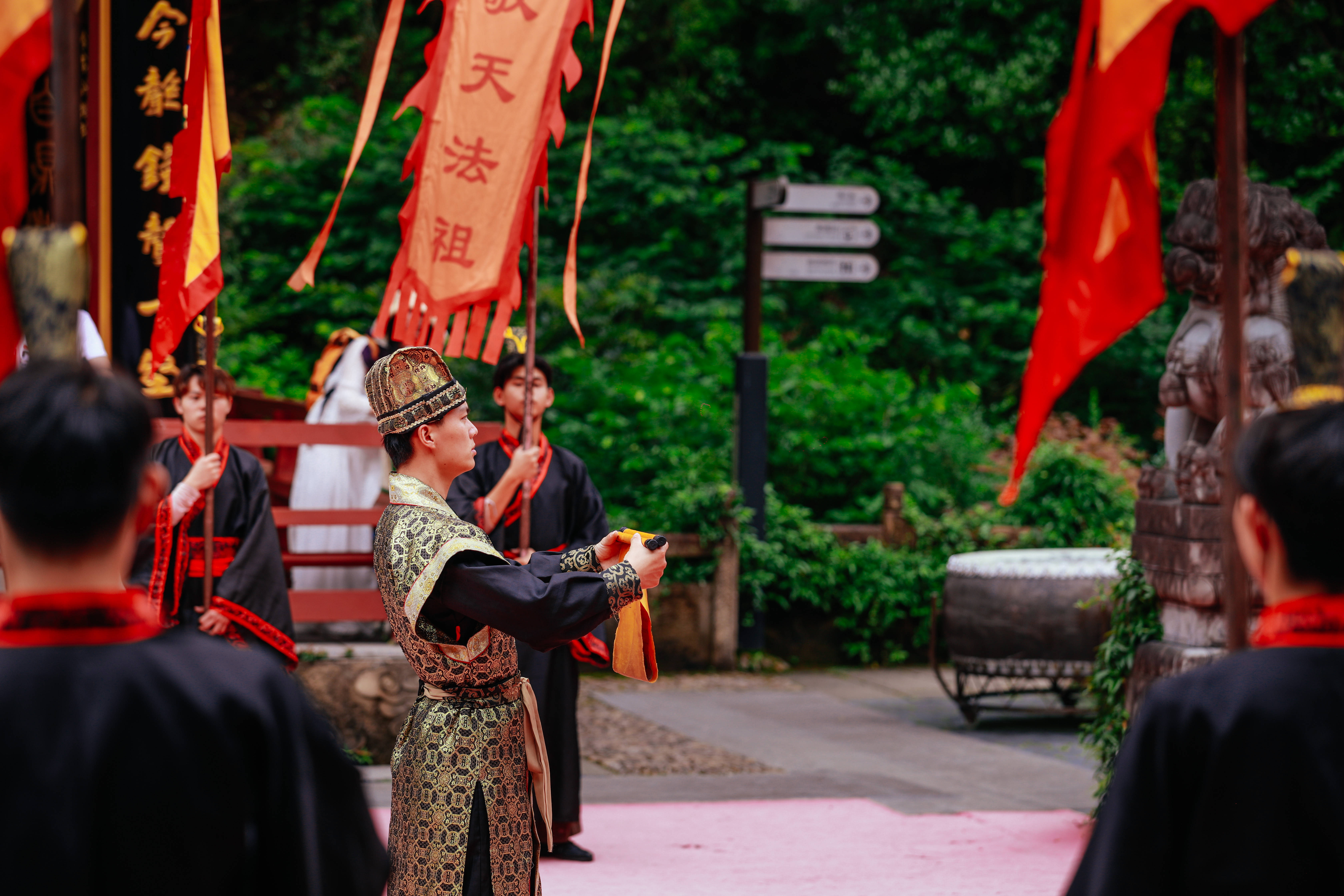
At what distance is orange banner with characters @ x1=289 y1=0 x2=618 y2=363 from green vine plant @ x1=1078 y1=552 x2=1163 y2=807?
2.71m

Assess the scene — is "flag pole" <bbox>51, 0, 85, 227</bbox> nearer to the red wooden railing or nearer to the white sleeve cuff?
the white sleeve cuff

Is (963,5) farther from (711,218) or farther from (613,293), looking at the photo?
(613,293)

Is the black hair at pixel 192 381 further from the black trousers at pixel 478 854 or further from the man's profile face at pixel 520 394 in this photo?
the black trousers at pixel 478 854

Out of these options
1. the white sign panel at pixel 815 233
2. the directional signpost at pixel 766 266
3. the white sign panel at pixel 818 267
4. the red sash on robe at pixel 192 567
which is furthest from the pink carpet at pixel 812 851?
the white sign panel at pixel 815 233

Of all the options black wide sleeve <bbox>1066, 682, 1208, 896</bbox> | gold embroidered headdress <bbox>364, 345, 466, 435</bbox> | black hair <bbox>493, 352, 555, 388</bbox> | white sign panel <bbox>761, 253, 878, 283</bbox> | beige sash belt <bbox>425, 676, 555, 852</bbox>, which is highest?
white sign panel <bbox>761, 253, 878, 283</bbox>

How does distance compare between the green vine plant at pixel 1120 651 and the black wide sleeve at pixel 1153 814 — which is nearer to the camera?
the black wide sleeve at pixel 1153 814

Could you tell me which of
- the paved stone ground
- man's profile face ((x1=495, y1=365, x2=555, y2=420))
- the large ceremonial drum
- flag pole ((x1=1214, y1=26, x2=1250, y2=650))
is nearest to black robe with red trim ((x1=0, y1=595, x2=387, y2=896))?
flag pole ((x1=1214, y1=26, x2=1250, y2=650))

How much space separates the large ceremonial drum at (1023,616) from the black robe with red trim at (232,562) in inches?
150

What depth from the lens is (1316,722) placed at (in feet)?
5.43

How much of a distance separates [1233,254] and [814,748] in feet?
18.1

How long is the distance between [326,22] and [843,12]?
5.02 metres

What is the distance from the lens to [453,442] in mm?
3166

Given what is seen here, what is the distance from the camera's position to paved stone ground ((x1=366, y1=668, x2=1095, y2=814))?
6309 mm

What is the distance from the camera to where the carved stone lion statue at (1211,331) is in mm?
4914
